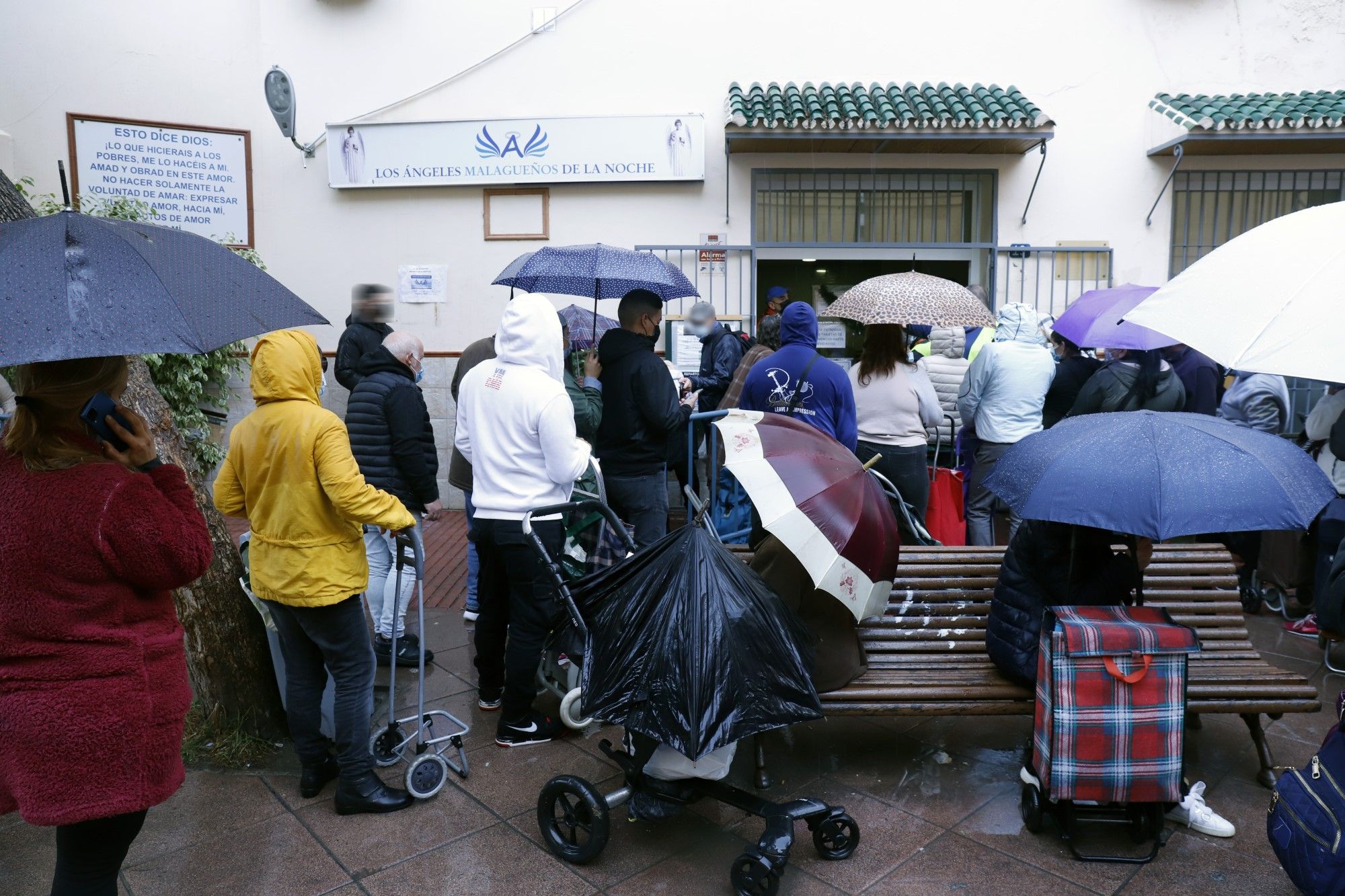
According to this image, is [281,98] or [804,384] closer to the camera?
[804,384]

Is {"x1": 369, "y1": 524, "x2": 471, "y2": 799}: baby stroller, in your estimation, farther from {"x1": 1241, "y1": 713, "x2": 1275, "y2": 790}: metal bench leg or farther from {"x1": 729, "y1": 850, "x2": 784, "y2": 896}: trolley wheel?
{"x1": 1241, "y1": 713, "x2": 1275, "y2": 790}: metal bench leg

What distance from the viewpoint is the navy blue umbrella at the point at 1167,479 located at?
2709 mm

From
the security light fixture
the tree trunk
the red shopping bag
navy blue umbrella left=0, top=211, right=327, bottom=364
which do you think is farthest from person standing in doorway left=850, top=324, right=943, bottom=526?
the security light fixture

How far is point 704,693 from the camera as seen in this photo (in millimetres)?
2801

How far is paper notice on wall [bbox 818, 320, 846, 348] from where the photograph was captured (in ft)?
31.8

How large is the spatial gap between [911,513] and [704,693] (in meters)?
2.37

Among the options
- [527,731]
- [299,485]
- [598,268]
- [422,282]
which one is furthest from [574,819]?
[422,282]

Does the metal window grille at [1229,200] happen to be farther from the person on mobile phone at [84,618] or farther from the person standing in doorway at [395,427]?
the person on mobile phone at [84,618]

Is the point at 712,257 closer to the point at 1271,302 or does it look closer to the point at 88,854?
the point at 1271,302

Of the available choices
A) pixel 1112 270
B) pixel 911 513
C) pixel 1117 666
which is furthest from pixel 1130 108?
pixel 1117 666

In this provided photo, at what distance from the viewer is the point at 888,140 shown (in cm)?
873

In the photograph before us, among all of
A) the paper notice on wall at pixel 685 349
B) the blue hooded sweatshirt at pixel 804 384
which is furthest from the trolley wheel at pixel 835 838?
the paper notice on wall at pixel 685 349

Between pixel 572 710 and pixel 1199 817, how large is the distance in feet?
7.84

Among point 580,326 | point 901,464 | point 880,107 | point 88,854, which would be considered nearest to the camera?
point 88,854
